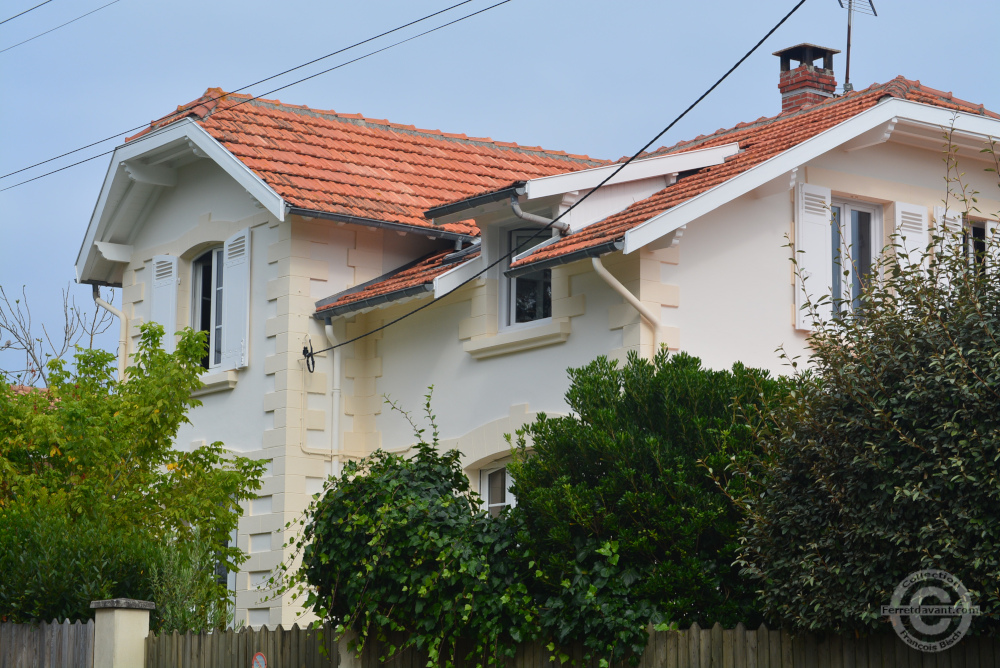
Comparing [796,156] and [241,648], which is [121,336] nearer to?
[241,648]

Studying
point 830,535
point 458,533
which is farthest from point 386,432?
point 830,535

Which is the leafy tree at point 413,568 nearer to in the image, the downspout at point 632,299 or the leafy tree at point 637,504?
the leafy tree at point 637,504

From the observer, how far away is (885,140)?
1352 centimetres

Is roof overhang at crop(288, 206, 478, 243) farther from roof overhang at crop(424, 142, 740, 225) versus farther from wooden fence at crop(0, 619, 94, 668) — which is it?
wooden fence at crop(0, 619, 94, 668)

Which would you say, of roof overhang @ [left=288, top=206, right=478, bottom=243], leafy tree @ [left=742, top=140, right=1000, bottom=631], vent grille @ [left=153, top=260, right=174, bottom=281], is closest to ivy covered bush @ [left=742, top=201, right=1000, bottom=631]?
leafy tree @ [left=742, top=140, right=1000, bottom=631]

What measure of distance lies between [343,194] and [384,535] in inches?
276

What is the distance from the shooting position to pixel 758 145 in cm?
1416

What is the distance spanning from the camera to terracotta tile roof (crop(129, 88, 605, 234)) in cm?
1523

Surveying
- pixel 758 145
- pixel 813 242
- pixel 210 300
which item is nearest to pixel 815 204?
pixel 813 242

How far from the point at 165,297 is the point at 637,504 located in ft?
32.5

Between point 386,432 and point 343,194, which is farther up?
point 343,194

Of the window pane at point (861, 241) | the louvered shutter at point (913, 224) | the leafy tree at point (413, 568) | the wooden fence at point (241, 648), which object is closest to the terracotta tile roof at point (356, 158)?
the window pane at point (861, 241)

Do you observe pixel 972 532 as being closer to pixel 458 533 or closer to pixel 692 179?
pixel 458 533

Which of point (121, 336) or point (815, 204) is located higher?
point (815, 204)
